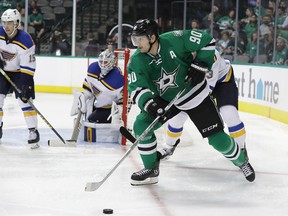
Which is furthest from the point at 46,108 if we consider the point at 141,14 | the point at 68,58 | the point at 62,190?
the point at 62,190

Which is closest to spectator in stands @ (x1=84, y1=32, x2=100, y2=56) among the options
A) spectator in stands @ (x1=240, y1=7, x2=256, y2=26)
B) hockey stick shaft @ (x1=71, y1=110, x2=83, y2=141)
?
spectator in stands @ (x1=240, y1=7, x2=256, y2=26)

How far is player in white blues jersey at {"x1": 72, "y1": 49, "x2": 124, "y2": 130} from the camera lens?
524cm

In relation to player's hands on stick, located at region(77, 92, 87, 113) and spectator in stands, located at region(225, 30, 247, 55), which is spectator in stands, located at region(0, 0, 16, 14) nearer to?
spectator in stands, located at region(225, 30, 247, 55)

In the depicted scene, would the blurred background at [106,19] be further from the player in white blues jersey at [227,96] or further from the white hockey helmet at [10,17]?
A: the player in white blues jersey at [227,96]

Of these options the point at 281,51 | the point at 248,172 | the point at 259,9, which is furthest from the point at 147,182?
the point at 259,9

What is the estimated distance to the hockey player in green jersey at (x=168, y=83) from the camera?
3.40 meters

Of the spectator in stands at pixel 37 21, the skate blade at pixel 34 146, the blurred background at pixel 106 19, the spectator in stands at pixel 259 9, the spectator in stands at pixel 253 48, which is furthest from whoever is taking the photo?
the spectator in stands at pixel 37 21

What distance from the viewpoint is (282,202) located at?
3354 mm

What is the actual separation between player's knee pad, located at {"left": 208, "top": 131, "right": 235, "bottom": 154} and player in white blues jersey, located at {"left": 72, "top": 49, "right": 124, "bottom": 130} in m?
1.75

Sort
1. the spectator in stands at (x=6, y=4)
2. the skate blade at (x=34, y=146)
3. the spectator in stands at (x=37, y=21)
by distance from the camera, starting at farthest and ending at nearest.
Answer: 1. the spectator in stands at (x=37, y=21)
2. the spectator in stands at (x=6, y=4)
3. the skate blade at (x=34, y=146)

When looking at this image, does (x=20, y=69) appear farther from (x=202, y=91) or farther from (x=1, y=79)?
(x=202, y=91)

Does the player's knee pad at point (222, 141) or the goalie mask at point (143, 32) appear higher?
the goalie mask at point (143, 32)

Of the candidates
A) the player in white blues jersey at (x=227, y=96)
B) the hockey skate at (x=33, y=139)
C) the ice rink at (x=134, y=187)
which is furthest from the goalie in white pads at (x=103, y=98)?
the player in white blues jersey at (x=227, y=96)

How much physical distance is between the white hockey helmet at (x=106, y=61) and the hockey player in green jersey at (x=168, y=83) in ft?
5.22
